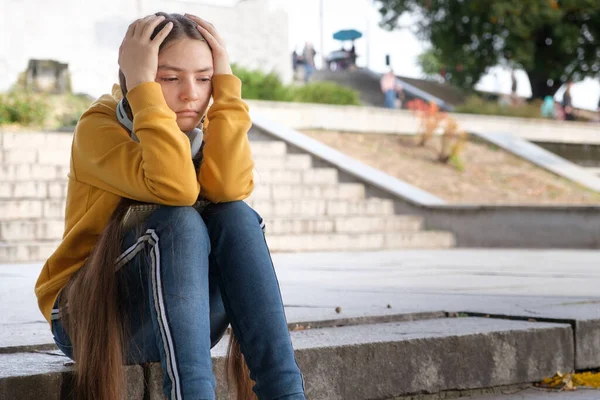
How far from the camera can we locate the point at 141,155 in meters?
2.49

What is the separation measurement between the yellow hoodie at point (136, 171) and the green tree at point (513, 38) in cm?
2126

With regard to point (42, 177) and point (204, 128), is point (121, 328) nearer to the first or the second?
point (204, 128)

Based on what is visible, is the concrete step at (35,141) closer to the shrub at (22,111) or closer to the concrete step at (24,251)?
the shrub at (22,111)

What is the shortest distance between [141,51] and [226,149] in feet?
1.19

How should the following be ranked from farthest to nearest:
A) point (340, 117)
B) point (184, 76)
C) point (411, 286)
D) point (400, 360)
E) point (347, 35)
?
point (347, 35)
point (340, 117)
point (411, 286)
point (400, 360)
point (184, 76)

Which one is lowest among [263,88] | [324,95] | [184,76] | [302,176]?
[302,176]

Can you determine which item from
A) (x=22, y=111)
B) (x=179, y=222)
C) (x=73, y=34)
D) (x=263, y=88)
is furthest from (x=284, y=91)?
(x=179, y=222)

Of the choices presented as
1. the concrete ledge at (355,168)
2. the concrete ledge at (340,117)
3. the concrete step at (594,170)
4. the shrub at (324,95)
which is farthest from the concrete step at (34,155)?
the concrete step at (594,170)

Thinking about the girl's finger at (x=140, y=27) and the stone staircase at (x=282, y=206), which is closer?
the girl's finger at (x=140, y=27)

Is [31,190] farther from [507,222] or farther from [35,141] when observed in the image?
[507,222]

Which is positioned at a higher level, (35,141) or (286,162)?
(35,141)

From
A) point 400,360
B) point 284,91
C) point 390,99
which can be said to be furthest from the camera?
point 390,99

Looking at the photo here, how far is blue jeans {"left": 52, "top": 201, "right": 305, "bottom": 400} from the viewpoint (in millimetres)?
2227

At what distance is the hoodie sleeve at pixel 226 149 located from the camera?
8.22ft
